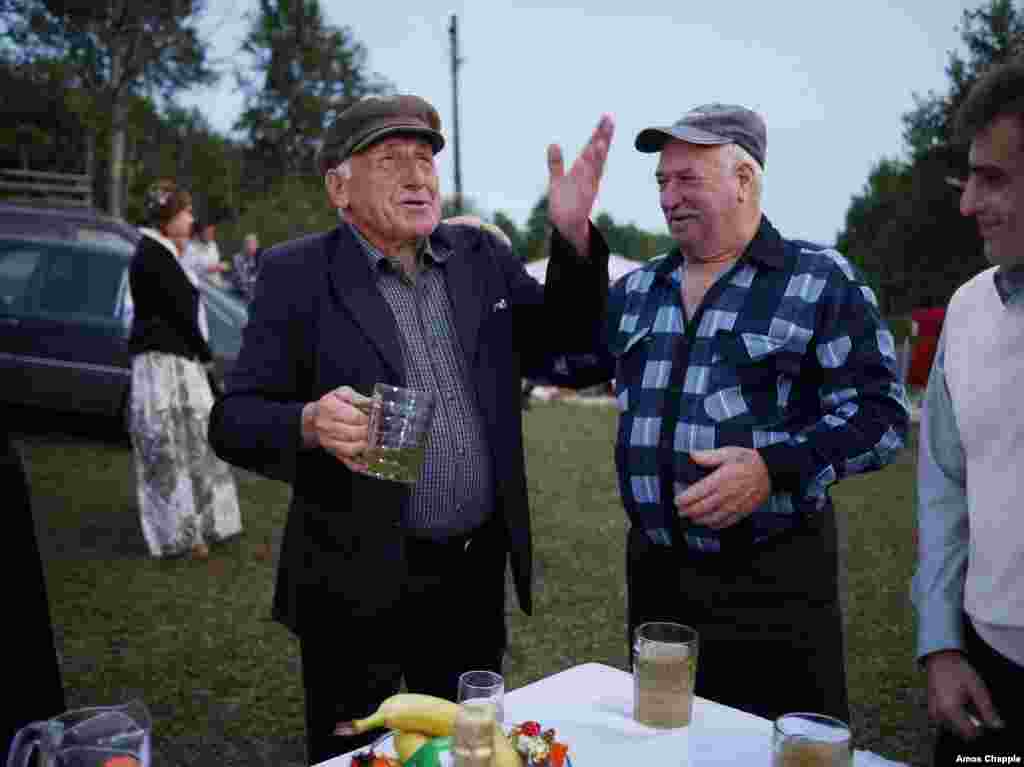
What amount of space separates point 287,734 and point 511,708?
7.36 feet

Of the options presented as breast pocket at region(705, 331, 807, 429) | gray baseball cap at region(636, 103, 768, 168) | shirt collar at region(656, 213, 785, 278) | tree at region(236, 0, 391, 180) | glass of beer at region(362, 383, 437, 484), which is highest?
tree at region(236, 0, 391, 180)

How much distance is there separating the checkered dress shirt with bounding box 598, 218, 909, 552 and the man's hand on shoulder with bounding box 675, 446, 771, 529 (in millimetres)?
71

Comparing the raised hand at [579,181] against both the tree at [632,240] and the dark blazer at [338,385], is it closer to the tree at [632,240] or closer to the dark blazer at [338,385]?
the dark blazer at [338,385]

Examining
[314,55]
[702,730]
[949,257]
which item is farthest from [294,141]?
[702,730]

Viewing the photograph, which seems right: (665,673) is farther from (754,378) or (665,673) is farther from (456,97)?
(456,97)

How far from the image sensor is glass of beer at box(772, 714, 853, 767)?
1413 mm

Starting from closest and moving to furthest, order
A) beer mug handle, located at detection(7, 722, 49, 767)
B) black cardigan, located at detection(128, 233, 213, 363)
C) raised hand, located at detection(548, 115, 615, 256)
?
beer mug handle, located at detection(7, 722, 49, 767) → raised hand, located at detection(548, 115, 615, 256) → black cardigan, located at detection(128, 233, 213, 363)

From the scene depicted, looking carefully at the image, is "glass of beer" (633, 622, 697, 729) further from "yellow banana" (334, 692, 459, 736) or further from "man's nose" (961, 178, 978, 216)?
"man's nose" (961, 178, 978, 216)

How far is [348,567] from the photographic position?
2.31 m

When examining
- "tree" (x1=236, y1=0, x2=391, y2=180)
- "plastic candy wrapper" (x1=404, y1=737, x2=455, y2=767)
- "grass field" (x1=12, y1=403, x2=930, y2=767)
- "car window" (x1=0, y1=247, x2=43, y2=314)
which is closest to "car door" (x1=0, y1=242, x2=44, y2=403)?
"car window" (x1=0, y1=247, x2=43, y2=314)

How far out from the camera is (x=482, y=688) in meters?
1.59

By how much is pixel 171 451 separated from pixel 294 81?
49.5m

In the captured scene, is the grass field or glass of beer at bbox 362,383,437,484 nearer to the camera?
glass of beer at bbox 362,383,437,484

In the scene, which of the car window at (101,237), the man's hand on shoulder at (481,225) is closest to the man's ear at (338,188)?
the man's hand on shoulder at (481,225)
